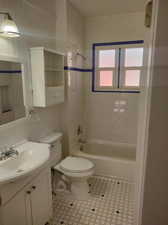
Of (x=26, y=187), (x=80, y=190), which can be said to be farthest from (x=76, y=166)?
(x=26, y=187)

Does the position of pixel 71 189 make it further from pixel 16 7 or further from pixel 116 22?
pixel 116 22

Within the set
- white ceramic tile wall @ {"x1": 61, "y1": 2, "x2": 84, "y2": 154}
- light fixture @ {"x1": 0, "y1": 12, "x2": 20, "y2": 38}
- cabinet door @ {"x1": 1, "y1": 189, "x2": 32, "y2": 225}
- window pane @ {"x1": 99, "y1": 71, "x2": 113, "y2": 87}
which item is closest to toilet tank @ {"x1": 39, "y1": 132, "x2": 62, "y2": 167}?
white ceramic tile wall @ {"x1": 61, "y1": 2, "x2": 84, "y2": 154}

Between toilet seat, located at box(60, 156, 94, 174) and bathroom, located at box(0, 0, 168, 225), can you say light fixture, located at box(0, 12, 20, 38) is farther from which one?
toilet seat, located at box(60, 156, 94, 174)

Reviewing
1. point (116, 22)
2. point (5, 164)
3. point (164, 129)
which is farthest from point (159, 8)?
point (116, 22)

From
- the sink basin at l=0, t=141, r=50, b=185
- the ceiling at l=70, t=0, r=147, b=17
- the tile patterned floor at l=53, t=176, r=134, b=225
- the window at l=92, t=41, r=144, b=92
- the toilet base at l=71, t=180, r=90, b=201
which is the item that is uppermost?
the ceiling at l=70, t=0, r=147, b=17

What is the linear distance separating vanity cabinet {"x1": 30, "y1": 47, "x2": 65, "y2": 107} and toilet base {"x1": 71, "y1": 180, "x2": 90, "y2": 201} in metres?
1.09

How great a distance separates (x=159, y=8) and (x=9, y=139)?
63.2 inches

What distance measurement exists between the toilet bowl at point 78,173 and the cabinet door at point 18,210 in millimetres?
705

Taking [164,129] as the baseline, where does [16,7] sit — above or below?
A: above

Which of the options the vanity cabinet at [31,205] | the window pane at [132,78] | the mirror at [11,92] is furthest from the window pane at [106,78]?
the vanity cabinet at [31,205]

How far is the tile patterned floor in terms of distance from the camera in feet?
5.90

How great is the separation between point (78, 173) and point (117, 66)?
6.56 feet

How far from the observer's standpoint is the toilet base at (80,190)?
213 centimetres

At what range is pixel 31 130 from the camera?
2.00 meters
